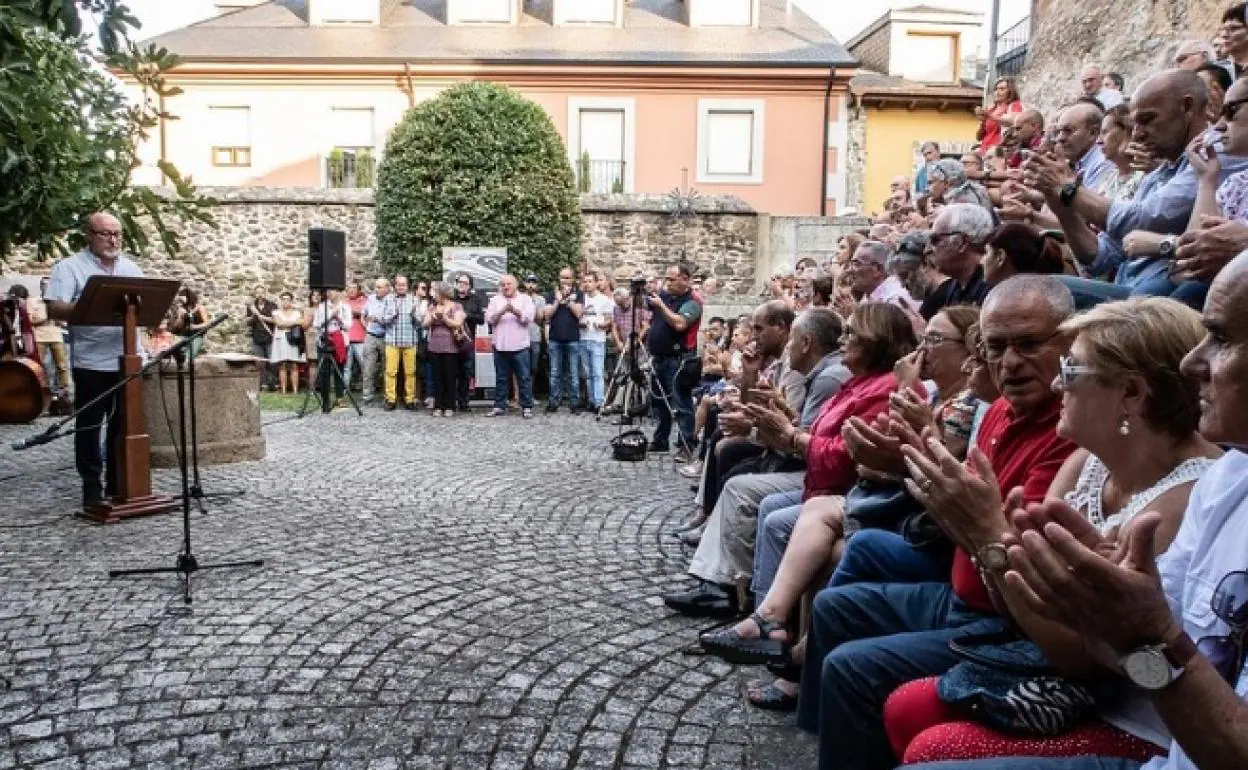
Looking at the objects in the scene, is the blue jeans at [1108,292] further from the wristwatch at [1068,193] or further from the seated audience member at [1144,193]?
the wristwatch at [1068,193]

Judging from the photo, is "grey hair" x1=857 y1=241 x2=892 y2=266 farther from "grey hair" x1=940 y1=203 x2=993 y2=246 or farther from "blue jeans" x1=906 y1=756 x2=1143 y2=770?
"blue jeans" x1=906 y1=756 x2=1143 y2=770

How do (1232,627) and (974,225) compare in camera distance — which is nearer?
(1232,627)

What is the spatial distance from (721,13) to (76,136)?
71.1 feet

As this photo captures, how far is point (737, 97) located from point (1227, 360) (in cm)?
2282

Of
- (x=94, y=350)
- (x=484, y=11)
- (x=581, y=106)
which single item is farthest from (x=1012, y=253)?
(x=484, y=11)

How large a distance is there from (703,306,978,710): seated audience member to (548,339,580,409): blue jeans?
10.3m

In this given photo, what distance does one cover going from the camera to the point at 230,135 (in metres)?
23.9

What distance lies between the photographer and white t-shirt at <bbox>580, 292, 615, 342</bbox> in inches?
548

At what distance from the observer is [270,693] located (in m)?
3.57

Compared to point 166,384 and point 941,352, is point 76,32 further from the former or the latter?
point 166,384

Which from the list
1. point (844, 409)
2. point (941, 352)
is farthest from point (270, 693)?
point (941, 352)

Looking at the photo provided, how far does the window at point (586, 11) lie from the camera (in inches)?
991

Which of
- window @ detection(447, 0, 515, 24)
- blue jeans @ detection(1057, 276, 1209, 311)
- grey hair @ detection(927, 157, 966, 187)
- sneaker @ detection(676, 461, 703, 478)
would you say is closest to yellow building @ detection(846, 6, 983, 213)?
window @ detection(447, 0, 515, 24)

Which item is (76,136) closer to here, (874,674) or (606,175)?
(874,674)
